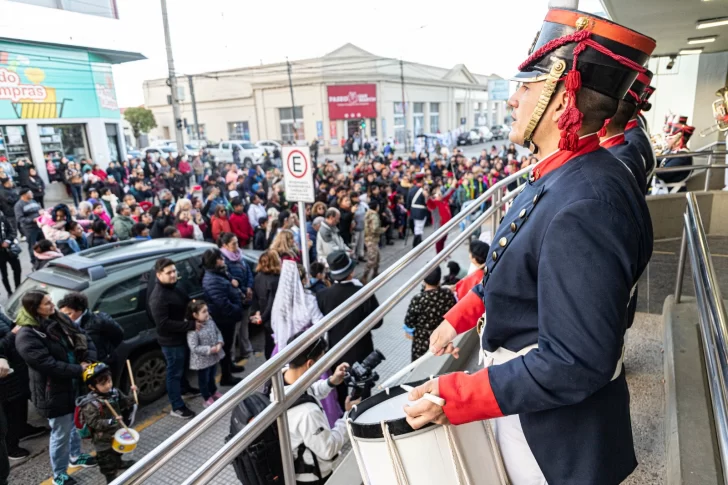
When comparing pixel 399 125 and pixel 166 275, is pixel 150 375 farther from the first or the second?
pixel 399 125

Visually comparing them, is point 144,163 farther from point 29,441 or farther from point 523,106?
point 523,106

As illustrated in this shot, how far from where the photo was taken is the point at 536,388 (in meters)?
1.03

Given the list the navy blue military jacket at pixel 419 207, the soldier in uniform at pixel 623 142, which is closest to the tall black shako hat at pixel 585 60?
the soldier in uniform at pixel 623 142

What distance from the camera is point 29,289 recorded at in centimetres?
491

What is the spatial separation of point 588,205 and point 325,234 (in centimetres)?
655

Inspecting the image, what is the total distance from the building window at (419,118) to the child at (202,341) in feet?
139

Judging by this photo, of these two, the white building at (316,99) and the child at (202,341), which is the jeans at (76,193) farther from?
the white building at (316,99)

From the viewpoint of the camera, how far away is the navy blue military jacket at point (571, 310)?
3.15 ft

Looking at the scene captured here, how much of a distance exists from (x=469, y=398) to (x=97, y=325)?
4.41 m

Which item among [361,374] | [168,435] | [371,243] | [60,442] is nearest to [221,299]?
[168,435]

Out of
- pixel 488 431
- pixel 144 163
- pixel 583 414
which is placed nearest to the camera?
pixel 583 414

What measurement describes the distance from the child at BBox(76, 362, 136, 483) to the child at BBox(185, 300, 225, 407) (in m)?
0.97

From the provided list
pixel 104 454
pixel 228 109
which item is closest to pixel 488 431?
pixel 104 454

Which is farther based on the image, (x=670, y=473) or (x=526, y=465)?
(x=670, y=473)
